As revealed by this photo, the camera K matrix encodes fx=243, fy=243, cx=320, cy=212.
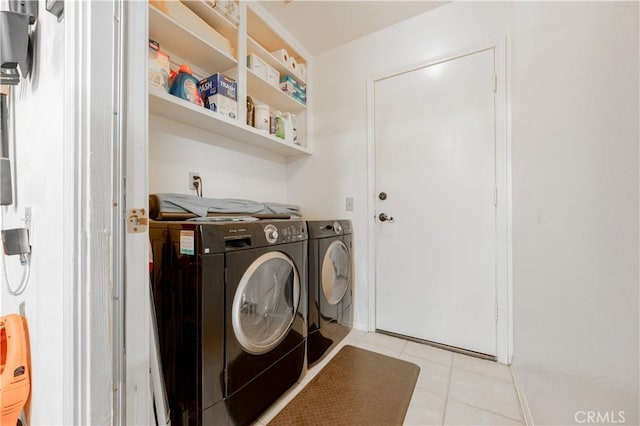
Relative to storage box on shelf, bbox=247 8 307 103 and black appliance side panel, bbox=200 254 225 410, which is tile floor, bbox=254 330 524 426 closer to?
black appliance side panel, bbox=200 254 225 410

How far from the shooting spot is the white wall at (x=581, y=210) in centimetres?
49

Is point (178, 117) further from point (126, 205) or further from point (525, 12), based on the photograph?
point (525, 12)

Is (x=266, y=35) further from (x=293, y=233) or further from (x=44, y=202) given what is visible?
(x=44, y=202)

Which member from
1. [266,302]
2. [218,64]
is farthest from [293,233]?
[218,64]

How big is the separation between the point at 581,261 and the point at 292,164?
6.90 feet

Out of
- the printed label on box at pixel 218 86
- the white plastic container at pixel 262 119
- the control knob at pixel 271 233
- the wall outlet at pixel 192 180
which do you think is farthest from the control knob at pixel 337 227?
the printed label on box at pixel 218 86

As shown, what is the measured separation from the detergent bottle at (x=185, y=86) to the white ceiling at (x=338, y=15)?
87 centimetres

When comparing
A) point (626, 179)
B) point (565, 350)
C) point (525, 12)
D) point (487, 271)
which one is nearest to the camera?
point (626, 179)

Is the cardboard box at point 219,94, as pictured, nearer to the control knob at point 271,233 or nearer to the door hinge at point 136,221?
the control knob at point 271,233

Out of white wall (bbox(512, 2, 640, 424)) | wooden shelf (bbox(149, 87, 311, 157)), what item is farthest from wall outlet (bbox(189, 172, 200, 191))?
white wall (bbox(512, 2, 640, 424))

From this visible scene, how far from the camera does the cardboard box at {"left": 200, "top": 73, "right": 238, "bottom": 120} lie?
150cm

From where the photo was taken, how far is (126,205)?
0.62 m

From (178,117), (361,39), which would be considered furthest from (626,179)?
(361,39)

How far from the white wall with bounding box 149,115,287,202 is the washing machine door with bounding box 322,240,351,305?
84cm
